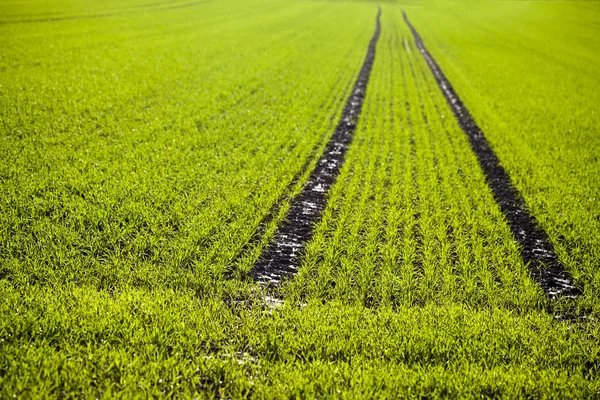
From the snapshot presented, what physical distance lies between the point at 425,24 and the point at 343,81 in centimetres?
3936

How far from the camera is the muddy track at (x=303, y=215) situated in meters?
6.62

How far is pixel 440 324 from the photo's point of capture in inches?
214

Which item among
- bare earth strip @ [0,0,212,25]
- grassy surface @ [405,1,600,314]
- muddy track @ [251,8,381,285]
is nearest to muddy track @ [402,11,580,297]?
grassy surface @ [405,1,600,314]

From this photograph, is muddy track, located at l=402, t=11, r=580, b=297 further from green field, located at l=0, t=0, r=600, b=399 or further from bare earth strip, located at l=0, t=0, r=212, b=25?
bare earth strip, located at l=0, t=0, r=212, b=25

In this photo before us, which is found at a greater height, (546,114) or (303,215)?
(546,114)

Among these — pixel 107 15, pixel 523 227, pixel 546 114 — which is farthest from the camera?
pixel 107 15

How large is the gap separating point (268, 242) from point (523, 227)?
522 centimetres

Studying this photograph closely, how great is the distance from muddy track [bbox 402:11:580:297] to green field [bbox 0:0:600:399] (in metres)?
0.19

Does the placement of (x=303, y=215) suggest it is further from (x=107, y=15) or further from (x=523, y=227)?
(x=107, y=15)

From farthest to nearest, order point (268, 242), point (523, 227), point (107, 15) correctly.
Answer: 1. point (107, 15)
2. point (523, 227)
3. point (268, 242)

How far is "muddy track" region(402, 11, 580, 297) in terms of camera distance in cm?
666

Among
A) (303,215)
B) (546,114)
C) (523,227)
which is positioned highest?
(546,114)

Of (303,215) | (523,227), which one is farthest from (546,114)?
(303,215)

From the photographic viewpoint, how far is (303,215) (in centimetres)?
830
